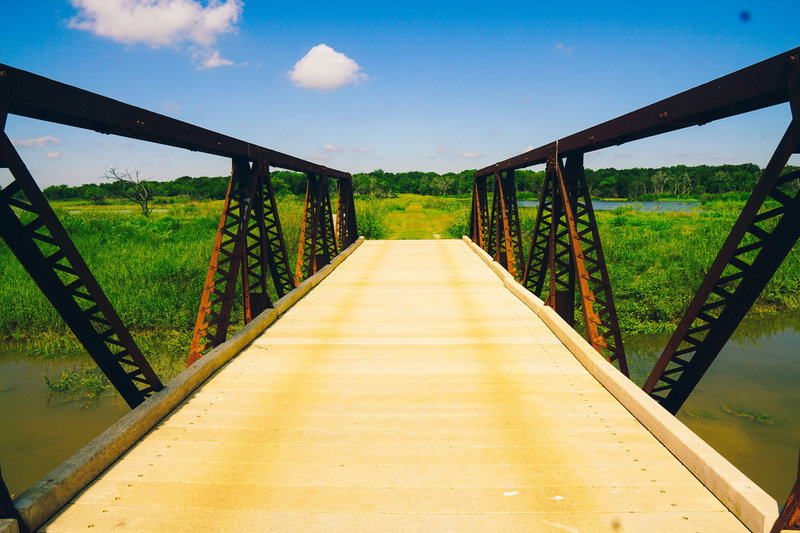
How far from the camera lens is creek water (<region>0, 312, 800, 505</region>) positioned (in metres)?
7.04

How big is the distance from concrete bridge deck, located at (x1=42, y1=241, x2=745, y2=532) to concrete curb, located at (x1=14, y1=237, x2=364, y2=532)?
0.25 feet

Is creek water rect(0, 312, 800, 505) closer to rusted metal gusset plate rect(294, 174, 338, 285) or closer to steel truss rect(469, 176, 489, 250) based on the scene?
rusted metal gusset plate rect(294, 174, 338, 285)

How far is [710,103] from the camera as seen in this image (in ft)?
11.4

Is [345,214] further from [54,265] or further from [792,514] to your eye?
[792,514]

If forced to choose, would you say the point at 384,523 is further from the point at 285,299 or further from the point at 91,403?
the point at 91,403

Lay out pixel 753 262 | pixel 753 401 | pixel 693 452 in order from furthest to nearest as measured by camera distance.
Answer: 1. pixel 753 401
2. pixel 753 262
3. pixel 693 452

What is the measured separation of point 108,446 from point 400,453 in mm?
2219

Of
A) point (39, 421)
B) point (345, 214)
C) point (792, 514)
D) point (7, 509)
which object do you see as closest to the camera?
point (792, 514)

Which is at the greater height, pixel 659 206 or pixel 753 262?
pixel 659 206

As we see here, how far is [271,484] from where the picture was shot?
3.21 metres

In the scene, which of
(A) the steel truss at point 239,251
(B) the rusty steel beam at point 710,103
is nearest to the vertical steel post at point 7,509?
(A) the steel truss at point 239,251

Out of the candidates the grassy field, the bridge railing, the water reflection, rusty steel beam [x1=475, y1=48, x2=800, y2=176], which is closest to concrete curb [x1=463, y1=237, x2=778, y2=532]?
the bridge railing

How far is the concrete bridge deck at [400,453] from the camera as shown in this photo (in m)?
2.87

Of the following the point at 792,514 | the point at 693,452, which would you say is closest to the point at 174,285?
the point at 693,452
